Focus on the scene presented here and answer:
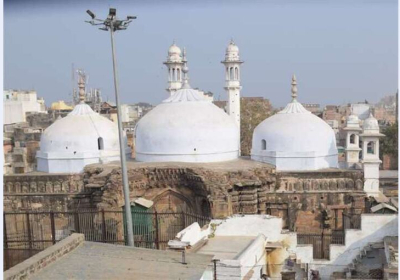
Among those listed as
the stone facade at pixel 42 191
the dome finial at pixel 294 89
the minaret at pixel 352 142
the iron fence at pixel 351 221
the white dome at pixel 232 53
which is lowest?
the iron fence at pixel 351 221

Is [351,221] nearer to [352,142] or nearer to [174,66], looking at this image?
[352,142]

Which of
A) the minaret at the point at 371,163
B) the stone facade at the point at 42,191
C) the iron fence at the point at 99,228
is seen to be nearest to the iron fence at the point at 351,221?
the minaret at the point at 371,163

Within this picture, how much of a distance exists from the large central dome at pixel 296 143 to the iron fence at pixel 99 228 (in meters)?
3.20

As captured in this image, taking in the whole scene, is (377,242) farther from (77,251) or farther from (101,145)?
(101,145)

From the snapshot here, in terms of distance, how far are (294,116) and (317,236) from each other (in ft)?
8.98

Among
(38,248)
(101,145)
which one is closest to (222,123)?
(101,145)

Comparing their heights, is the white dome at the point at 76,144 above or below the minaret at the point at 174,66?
below

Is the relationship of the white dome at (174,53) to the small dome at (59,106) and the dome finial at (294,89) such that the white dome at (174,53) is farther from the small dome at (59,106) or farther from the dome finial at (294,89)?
the small dome at (59,106)

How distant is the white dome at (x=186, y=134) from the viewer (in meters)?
9.72

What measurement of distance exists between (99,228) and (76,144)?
398 cm

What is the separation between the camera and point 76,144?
10516 mm

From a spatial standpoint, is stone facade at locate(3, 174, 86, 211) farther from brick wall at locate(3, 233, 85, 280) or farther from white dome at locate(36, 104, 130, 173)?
brick wall at locate(3, 233, 85, 280)

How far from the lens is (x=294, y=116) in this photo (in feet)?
33.4

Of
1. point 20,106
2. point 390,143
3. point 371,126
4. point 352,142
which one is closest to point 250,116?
point 390,143
